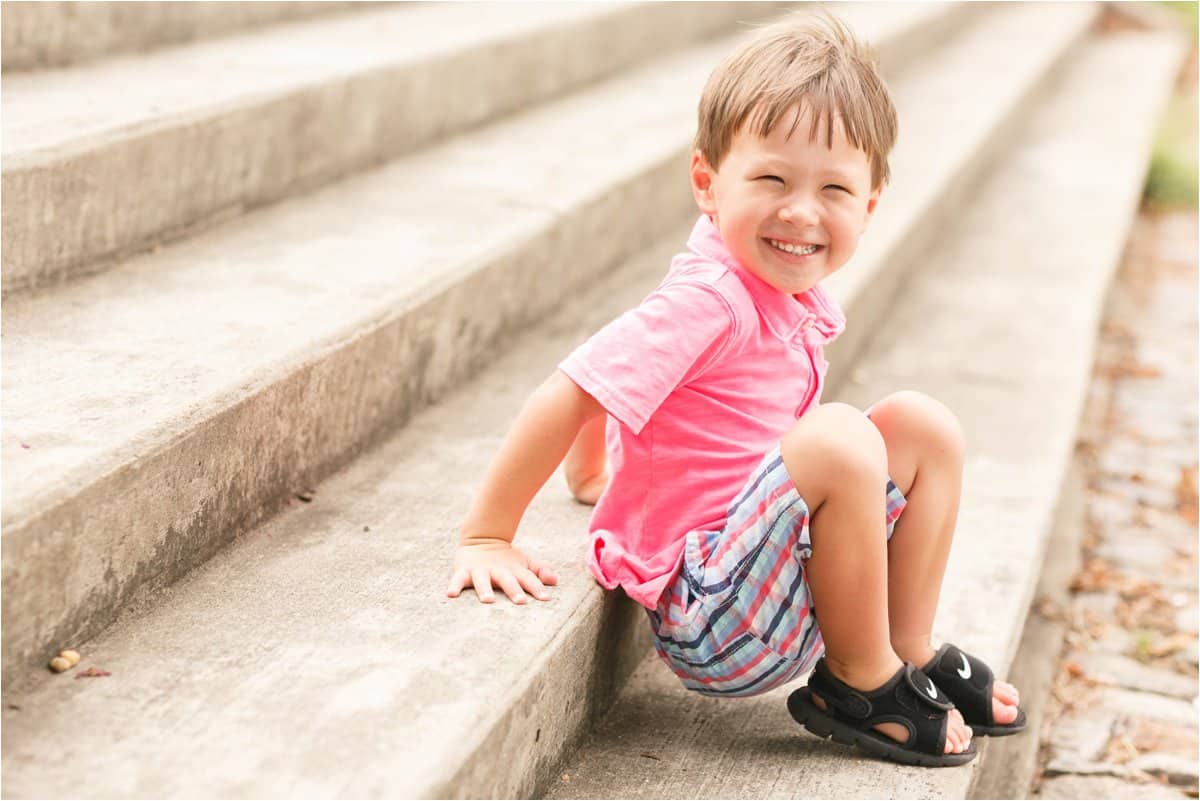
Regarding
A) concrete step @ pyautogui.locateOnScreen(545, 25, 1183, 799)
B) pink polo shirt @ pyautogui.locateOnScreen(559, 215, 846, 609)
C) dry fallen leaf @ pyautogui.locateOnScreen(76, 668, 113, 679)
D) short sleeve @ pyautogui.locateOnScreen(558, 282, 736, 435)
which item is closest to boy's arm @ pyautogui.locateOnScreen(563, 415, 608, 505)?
pink polo shirt @ pyautogui.locateOnScreen(559, 215, 846, 609)

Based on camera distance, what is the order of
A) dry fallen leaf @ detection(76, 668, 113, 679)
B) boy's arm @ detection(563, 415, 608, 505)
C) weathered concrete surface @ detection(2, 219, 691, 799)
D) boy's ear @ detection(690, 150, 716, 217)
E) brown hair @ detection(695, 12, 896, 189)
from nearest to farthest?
weathered concrete surface @ detection(2, 219, 691, 799) < dry fallen leaf @ detection(76, 668, 113, 679) < brown hair @ detection(695, 12, 896, 189) < boy's ear @ detection(690, 150, 716, 217) < boy's arm @ detection(563, 415, 608, 505)

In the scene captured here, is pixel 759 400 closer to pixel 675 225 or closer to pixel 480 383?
pixel 480 383

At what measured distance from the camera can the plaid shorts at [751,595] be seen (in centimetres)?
201

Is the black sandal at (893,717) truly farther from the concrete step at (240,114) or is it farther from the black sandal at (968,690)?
the concrete step at (240,114)

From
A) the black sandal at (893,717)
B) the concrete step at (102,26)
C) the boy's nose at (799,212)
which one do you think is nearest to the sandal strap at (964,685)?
the black sandal at (893,717)

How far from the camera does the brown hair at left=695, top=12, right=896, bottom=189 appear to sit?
80.8 inches

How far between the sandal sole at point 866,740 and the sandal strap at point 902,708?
0.03 feet

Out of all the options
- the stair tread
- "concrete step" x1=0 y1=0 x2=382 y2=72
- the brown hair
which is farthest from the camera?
"concrete step" x1=0 y1=0 x2=382 y2=72

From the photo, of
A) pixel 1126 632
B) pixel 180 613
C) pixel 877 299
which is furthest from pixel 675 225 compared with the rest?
pixel 180 613

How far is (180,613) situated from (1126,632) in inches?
87.3

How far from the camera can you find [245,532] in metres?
2.25

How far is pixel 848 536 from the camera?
78.3 inches

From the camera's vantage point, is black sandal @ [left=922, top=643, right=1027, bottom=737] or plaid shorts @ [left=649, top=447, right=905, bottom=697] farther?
black sandal @ [left=922, top=643, right=1027, bottom=737]

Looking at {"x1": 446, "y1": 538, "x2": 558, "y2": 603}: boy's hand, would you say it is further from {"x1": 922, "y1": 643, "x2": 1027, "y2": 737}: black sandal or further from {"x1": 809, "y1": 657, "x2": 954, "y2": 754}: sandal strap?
{"x1": 922, "y1": 643, "x2": 1027, "y2": 737}: black sandal
